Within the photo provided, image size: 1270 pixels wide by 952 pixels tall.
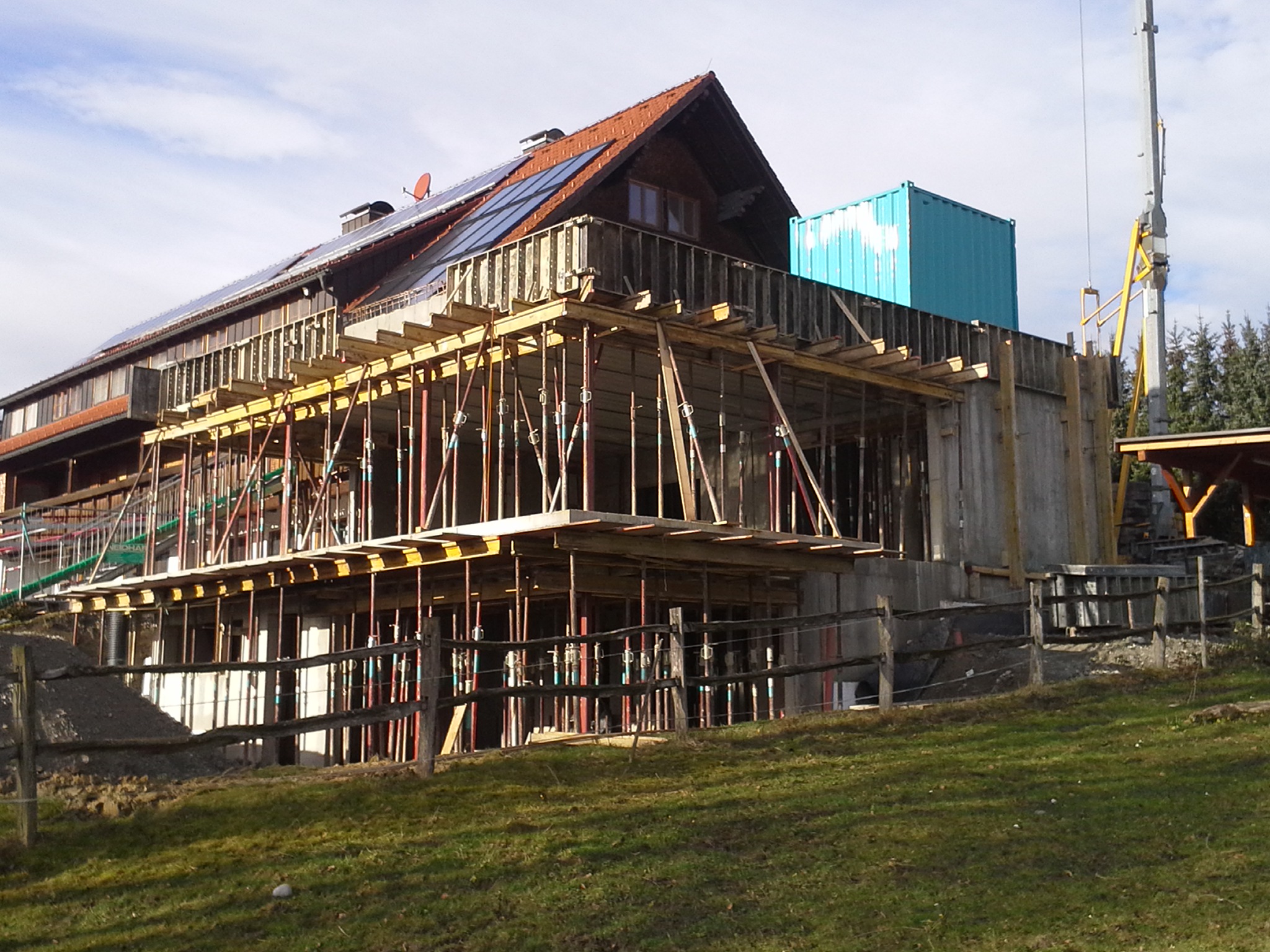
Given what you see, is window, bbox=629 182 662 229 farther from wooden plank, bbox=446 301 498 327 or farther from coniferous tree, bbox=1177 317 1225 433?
coniferous tree, bbox=1177 317 1225 433

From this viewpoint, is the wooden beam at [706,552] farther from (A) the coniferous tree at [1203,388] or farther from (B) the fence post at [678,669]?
(A) the coniferous tree at [1203,388]

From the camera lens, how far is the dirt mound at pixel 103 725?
1458cm

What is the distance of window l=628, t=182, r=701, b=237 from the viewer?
90.9 feet

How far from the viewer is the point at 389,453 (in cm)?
2561

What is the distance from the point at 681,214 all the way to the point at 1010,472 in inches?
359

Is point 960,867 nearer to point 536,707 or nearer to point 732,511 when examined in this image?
point 536,707

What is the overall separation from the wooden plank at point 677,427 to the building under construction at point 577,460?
3.4 inches

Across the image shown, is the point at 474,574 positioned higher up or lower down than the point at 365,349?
lower down

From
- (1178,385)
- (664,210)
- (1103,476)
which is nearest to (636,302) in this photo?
(1103,476)

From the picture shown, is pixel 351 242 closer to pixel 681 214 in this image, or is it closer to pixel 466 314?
pixel 681 214

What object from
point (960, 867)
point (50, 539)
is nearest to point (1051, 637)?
point (960, 867)

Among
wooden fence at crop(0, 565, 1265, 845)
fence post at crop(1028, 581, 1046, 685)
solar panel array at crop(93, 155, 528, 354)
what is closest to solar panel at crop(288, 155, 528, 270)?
solar panel array at crop(93, 155, 528, 354)

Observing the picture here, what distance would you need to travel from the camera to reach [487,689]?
1499cm

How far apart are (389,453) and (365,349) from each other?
601cm
